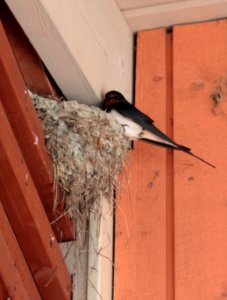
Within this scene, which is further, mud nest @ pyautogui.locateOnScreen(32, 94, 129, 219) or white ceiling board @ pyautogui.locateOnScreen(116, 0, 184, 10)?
white ceiling board @ pyautogui.locateOnScreen(116, 0, 184, 10)

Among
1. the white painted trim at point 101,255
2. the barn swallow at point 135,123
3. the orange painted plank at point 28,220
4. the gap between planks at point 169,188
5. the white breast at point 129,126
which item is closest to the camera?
the orange painted plank at point 28,220

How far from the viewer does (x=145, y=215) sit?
105 inches

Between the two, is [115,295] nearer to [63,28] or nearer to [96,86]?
[96,86]

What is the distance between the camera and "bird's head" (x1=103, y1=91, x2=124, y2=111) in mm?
2742

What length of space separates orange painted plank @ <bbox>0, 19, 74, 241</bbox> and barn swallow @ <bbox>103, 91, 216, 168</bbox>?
1.70ft

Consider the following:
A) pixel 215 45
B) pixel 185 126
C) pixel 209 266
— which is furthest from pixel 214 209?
pixel 215 45

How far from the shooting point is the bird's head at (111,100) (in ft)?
9.00

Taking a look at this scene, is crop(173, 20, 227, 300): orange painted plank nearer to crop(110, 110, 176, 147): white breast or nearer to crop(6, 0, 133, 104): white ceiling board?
crop(110, 110, 176, 147): white breast

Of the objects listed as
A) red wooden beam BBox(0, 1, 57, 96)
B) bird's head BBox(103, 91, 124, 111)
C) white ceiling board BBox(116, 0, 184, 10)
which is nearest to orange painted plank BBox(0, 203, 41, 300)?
red wooden beam BBox(0, 1, 57, 96)

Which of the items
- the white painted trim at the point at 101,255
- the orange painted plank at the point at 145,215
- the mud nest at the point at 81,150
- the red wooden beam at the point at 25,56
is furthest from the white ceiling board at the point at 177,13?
the white painted trim at the point at 101,255

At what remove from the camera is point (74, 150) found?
8.52 ft

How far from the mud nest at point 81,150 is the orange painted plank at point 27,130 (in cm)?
7

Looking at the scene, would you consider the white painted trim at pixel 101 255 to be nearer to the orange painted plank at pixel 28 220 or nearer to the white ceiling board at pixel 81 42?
the orange painted plank at pixel 28 220

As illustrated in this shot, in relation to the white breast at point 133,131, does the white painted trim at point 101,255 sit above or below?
below
